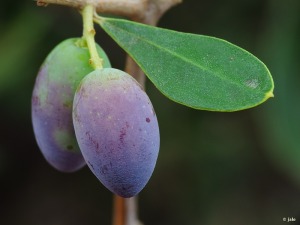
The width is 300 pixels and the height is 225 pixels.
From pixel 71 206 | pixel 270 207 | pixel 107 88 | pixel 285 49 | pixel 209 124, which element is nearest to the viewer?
pixel 107 88

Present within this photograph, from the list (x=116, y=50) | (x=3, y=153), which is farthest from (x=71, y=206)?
(x=116, y=50)

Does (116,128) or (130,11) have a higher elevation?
(130,11)

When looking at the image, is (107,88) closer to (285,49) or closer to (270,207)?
(285,49)

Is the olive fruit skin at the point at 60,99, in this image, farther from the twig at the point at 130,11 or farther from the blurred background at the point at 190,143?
the blurred background at the point at 190,143

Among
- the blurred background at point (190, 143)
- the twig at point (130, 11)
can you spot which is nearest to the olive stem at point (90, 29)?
the twig at point (130, 11)

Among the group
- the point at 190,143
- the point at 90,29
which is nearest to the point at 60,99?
the point at 90,29

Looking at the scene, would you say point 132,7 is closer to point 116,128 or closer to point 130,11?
point 130,11
